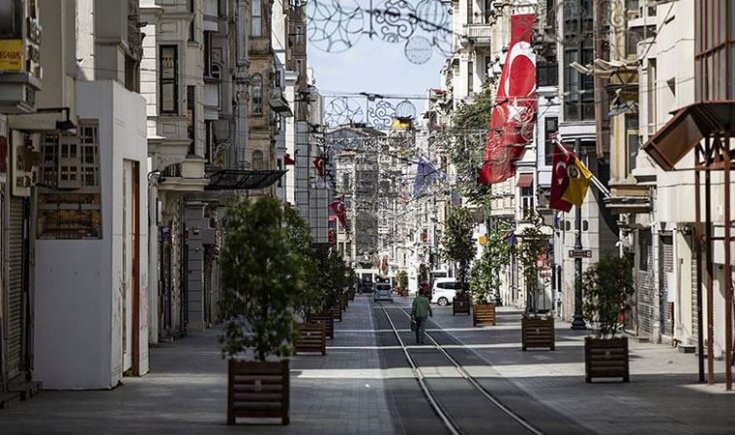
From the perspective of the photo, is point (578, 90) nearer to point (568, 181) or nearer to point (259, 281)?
point (568, 181)

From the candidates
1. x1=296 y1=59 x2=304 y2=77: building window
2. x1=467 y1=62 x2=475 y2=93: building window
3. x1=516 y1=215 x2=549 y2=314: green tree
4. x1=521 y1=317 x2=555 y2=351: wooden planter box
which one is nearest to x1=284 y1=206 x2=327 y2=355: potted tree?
x1=521 y1=317 x2=555 y2=351: wooden planter box

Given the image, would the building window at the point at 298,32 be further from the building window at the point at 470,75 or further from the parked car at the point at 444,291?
the parked car at the point at 444,291

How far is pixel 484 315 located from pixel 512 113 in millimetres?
7944

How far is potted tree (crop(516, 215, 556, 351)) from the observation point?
156ft

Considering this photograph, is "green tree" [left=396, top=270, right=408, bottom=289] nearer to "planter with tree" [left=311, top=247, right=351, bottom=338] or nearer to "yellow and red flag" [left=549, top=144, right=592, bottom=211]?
"planter with tree" [left=311, top=247, right=351, bottom=338]

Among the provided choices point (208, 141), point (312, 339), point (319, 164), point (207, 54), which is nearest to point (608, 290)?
point (312, 339)

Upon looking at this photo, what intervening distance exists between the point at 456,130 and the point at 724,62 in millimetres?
50019

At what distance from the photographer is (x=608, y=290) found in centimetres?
3644

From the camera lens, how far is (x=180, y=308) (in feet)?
194

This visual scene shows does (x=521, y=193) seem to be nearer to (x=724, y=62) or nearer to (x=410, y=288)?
(x=724, y=62)

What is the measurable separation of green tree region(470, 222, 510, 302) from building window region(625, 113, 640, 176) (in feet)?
79.7

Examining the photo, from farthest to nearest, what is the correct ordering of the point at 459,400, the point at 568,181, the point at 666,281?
the point at 568,181 → the point at 666,281 → the point at 459,400

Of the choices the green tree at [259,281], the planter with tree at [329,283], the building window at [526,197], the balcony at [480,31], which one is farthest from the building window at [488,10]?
the green tree at [259,281]

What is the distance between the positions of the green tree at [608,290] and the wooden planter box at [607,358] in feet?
5.51
